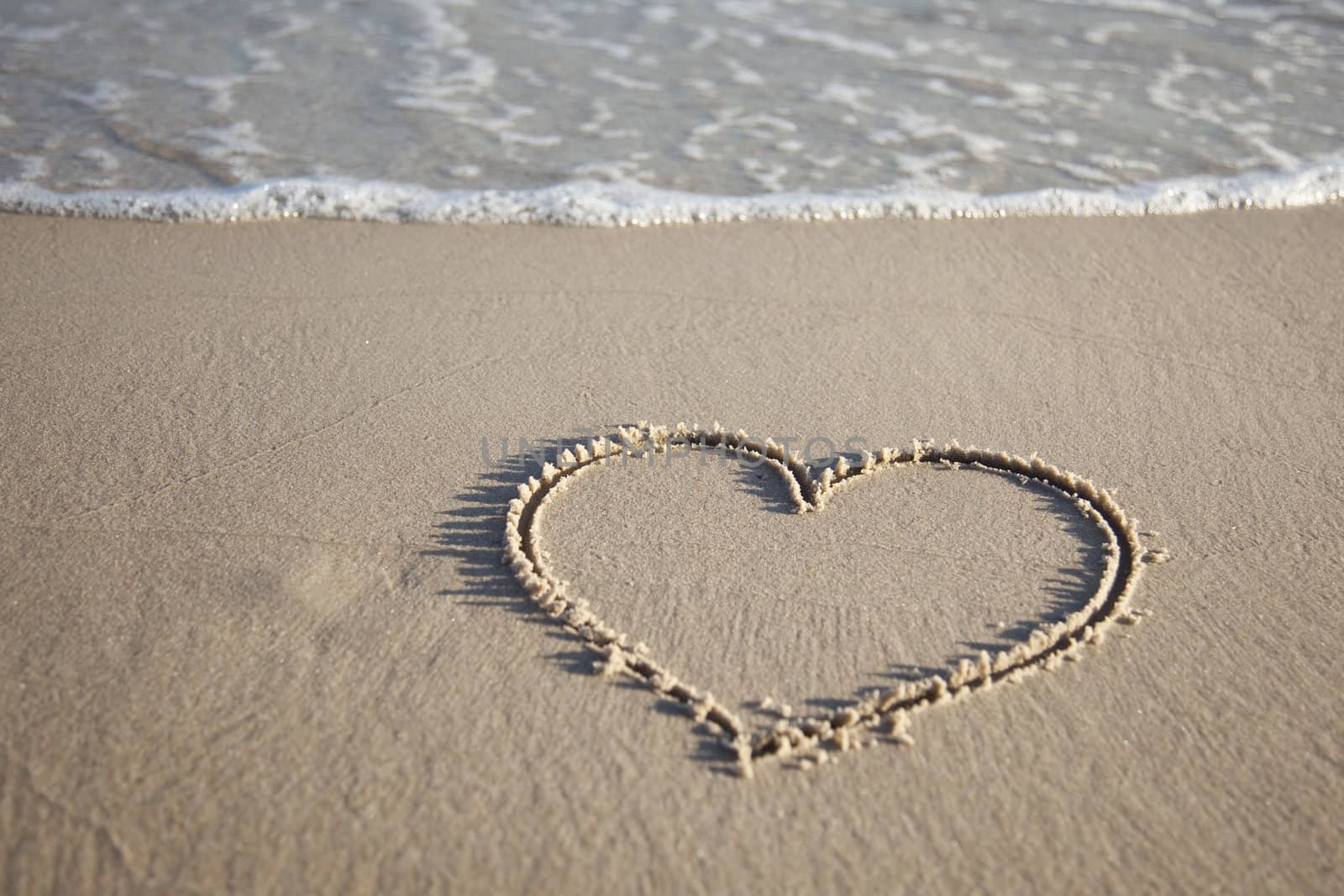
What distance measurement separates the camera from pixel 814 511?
2.63 metres

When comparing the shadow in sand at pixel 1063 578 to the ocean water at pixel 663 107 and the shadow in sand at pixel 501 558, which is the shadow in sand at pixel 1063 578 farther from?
the ocean water at pixel 663 107

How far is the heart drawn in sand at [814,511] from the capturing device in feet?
6.75

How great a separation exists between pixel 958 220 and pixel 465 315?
6.61 ft

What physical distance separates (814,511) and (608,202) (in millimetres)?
1986

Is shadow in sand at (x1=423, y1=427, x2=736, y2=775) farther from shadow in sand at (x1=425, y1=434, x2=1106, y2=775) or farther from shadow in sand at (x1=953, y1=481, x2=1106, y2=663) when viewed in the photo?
shadow in sand at (x1=953, y1=481, x2=1106, y2=663)

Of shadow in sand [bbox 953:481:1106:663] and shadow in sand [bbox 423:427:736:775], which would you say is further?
shadow in sand [bbox 953:481:1106:663]

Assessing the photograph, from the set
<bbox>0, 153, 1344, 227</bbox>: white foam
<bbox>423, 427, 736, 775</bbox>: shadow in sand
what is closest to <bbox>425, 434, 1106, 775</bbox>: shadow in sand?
<bbox>423, 427, 736, 775</bbox>: shadow in sand

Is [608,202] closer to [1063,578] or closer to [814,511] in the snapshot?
[814,511]

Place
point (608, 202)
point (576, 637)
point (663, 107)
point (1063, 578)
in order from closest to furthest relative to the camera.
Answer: point (576, 637) < point (1063, 578) < point (608, 202) < point (663, 107)

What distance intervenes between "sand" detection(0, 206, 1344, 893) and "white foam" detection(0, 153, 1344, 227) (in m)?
0.15

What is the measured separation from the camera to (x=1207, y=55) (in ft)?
18.6

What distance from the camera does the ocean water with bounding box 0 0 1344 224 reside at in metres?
4.18

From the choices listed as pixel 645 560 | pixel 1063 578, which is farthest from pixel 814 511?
pixel 1063 578

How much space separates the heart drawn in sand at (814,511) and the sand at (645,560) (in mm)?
38
